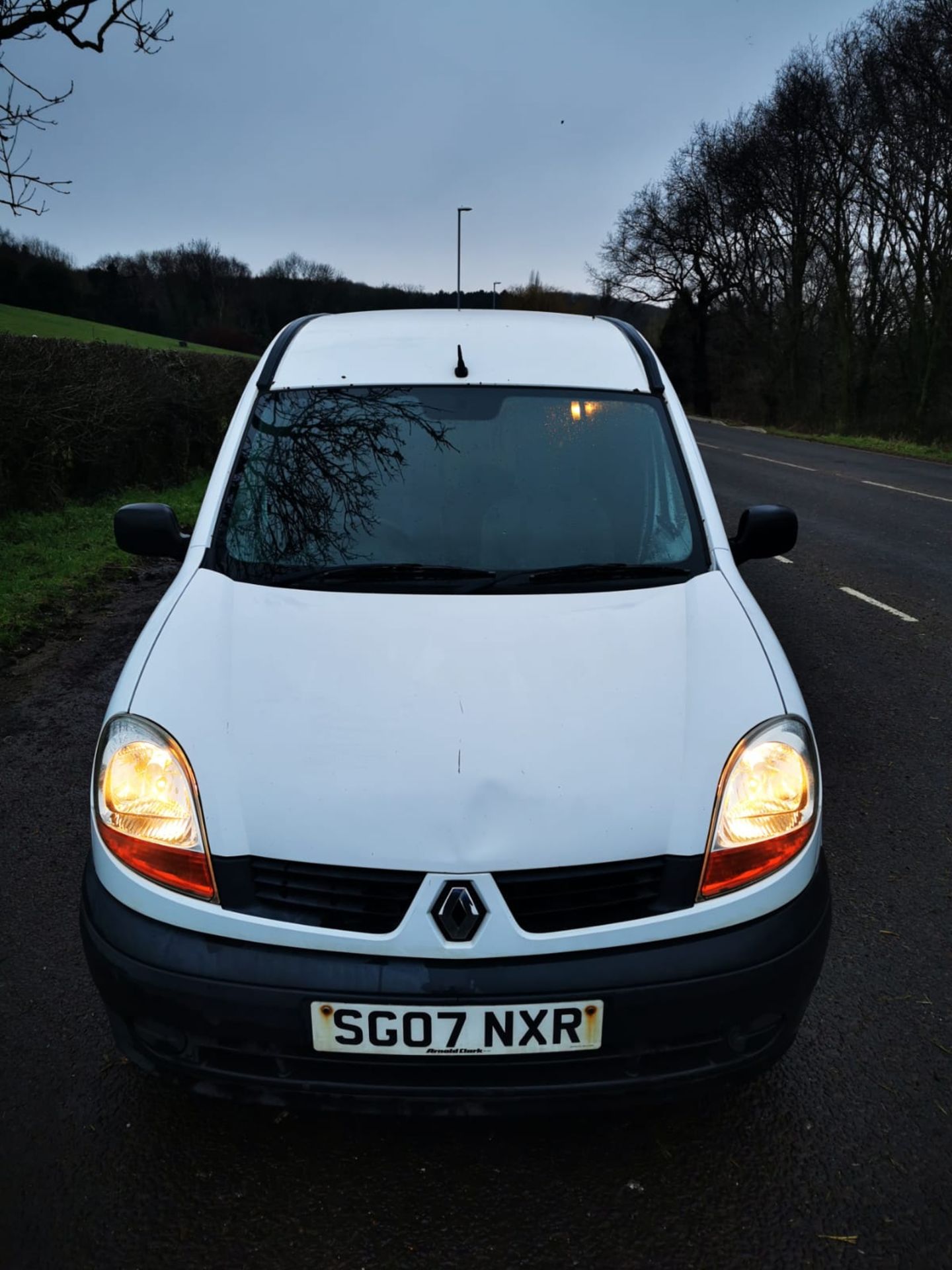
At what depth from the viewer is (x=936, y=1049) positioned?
258 cm

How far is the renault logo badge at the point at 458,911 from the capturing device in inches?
74.7

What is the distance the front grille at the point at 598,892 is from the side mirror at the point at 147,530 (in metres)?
1.77

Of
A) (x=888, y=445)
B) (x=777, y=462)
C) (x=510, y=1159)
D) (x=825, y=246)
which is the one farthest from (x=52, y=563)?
(x=825, y=246)

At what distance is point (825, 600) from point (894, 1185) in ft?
19.8

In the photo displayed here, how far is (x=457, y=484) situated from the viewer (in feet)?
9.83

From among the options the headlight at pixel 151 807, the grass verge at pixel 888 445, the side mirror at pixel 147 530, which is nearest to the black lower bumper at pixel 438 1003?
the headlight at pixel 151 807

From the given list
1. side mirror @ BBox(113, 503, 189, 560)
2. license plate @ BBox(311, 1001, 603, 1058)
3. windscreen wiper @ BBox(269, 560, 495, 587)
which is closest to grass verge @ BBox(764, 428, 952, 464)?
windscreen wiper @ BBox(269, 560, 495, 587)

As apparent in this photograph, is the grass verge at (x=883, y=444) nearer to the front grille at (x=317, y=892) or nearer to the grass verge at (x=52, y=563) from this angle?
the grass verge at (x=52, y=563)

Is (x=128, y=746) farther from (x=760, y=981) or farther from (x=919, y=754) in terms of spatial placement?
(x=919, y=754)

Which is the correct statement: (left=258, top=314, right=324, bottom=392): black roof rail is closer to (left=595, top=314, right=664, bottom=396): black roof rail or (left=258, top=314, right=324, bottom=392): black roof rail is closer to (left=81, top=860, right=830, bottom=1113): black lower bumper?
(left=595, top=314, right=664, bottom=396): black roof rail

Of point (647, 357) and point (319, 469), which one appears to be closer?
point (319, 469)

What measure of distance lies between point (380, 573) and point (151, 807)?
960 millimetres

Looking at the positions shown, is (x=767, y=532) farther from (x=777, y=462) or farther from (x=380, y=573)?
(x=777, y=462)

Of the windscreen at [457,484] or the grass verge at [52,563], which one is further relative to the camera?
the grass verge at [52,563]
